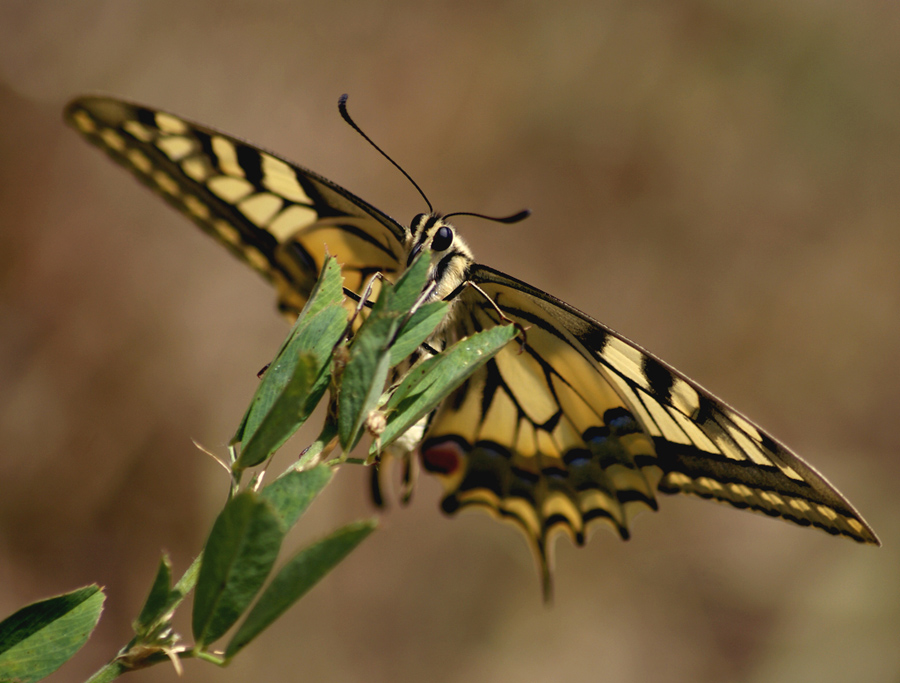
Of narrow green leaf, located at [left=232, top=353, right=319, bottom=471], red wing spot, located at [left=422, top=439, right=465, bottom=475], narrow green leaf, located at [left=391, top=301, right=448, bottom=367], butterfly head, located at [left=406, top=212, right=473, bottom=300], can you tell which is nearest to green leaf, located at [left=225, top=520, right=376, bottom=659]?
narrow green leaf, located at [left=232, top=353, right=319, bottom=471]

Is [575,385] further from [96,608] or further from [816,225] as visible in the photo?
[816,225]

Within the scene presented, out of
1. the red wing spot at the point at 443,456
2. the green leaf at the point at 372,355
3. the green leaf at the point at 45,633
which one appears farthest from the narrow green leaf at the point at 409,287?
the red wing spot at the point at 443,456

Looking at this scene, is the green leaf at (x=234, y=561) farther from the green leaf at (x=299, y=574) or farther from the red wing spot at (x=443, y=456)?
the red wing spot at (x=443, y=456)

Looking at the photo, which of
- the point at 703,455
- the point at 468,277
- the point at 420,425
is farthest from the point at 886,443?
the point at 420,425

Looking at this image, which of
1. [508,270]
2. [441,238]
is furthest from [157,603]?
[508,270]

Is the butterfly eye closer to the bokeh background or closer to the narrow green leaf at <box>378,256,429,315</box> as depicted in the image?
the narrow green leaf at <box>378,256,429,315</box>
